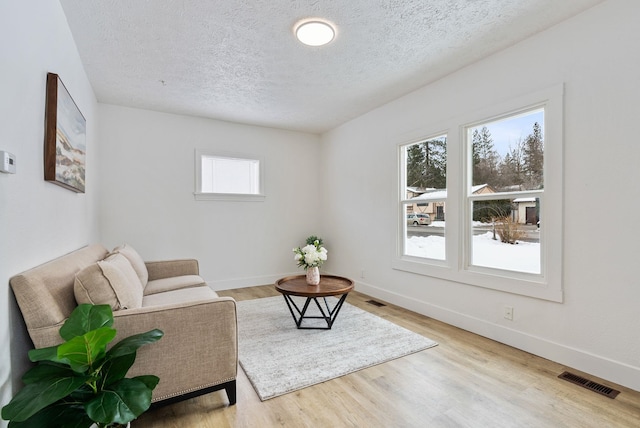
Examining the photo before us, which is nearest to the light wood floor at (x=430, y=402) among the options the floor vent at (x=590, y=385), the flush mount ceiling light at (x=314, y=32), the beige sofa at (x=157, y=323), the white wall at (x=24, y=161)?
the floor vent at (x=590, y=385)

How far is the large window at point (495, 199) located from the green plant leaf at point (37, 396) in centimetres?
297

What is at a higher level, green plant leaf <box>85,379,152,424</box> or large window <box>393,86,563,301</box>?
large window <box>393,86,563,301</box>

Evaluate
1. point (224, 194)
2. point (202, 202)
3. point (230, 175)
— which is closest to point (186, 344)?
point (202, 202)

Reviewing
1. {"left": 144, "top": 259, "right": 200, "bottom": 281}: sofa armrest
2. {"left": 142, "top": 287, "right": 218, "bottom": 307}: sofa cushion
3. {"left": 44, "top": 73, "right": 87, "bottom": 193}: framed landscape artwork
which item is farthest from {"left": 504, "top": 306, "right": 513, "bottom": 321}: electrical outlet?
{"left": 44, "top": 73, "right": 87, "bottom": 193}: framed landscape artwork

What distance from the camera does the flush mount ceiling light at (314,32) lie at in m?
2.32

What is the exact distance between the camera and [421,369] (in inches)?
90.0

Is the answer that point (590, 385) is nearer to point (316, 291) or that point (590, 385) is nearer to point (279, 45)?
point (316, 291)

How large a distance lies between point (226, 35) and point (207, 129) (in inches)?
91.9

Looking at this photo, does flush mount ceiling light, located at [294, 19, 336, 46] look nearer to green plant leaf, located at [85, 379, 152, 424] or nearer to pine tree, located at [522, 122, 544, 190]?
pine tree, located at [522, 122, 544, 190]

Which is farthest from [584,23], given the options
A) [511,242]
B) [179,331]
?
[179,331]

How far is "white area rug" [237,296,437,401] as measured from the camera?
219 cm

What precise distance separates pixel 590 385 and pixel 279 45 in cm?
340

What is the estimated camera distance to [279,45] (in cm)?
262

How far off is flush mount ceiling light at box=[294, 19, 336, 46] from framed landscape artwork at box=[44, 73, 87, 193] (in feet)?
5.41
